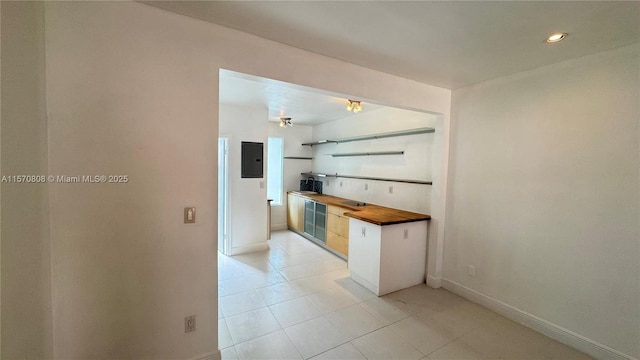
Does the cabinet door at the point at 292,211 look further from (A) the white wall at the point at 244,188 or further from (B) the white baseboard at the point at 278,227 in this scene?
(A) the white wall at the point at 244,188

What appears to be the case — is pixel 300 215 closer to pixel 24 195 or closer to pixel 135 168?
pixel 135 168

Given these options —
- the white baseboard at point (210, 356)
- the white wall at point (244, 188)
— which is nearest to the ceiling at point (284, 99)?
the white wall at point (244, 188)

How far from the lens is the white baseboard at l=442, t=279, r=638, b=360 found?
1.95m

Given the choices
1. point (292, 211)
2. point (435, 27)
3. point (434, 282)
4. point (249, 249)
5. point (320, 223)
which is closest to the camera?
point (435, 27)

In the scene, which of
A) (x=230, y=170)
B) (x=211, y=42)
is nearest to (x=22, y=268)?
(x=211, y=42)

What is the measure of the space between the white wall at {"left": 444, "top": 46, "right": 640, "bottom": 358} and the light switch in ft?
9.43

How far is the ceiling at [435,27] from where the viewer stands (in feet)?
4.75

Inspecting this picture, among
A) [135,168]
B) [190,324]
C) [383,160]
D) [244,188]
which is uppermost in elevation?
[383,160]

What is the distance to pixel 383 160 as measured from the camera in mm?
4207

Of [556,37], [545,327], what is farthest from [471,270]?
[556,37]

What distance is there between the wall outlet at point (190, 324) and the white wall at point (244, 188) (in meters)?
2.42

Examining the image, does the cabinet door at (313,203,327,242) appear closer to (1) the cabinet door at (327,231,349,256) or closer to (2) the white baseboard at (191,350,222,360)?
(1) the cabinet door at (327,231,349,256)

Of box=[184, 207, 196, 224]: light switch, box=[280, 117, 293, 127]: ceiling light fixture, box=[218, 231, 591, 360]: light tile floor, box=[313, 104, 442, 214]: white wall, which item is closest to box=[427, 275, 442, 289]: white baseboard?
box=[218, 231, 591, 360]: light tile floor

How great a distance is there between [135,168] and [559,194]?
132 inches
